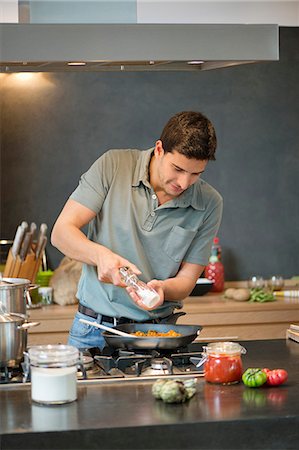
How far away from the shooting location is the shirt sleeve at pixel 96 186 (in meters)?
3.42

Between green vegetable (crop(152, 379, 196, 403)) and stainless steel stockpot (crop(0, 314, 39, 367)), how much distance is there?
1.66ft

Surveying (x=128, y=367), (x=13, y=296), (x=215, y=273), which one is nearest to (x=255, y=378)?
(x=128, y=367)

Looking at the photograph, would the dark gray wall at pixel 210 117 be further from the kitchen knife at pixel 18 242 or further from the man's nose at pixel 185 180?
the man's nose at pixel 185 180

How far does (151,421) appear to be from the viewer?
231 centimetres

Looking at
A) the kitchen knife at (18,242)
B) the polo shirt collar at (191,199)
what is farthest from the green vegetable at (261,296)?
the polo shirt collar at (191,199)

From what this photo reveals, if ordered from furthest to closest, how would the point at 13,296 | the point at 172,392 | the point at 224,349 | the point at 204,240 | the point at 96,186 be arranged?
the point at 204,240 < the point at 96,186 < the point at 13,296 < the point at 224,349 < the point at 172,392

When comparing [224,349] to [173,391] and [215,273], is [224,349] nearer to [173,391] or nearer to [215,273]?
[173,391]

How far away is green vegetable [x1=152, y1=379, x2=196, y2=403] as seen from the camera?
248 cm

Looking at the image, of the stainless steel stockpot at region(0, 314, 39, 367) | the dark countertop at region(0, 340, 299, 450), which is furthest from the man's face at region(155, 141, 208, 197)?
the dark countertop at region(0, 340, 299, 450)

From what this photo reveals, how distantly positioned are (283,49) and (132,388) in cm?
341

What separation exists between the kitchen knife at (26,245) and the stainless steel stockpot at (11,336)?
78.7 inches

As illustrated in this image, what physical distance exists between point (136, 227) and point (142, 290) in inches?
20.8

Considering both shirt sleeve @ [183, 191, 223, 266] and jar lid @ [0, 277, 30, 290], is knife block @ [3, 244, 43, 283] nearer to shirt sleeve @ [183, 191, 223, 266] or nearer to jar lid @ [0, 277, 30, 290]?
shirt sleeve @ [183, 191, 223, 266]

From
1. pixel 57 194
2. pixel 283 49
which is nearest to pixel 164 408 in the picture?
pixel 57 194
